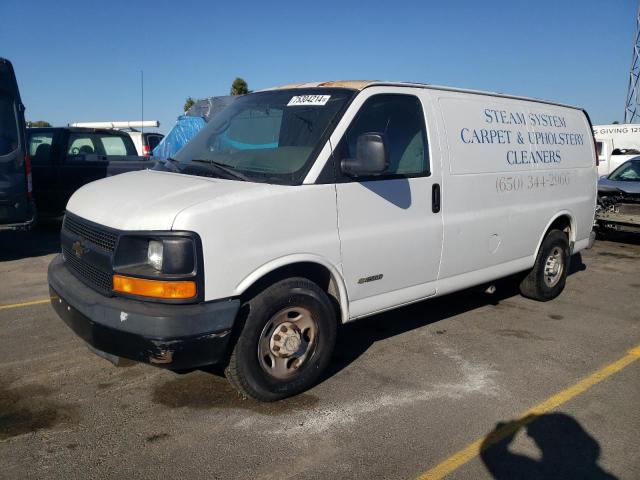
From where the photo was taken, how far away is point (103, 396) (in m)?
3.90

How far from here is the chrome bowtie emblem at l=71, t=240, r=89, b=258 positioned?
3.75 meters

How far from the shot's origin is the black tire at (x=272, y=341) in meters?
3.58

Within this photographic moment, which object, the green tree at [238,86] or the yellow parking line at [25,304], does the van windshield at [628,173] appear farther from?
the green tree at [238,86]

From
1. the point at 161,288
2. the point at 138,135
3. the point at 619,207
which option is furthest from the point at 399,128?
the point at 138,135

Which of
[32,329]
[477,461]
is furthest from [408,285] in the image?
[32,329]

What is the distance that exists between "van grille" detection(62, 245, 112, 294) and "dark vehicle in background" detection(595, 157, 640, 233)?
916cm

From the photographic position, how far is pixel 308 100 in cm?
429

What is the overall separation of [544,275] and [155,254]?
4580 mm

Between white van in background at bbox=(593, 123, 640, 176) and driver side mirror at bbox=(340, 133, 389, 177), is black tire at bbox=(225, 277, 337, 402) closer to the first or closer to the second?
driver side mirror at bbox=(340, 133, 389, 177)

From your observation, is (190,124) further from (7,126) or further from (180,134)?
(7,126)

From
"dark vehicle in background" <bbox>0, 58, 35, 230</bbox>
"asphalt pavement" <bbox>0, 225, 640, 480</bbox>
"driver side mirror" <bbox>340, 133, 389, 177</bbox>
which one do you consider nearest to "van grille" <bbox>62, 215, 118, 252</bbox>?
"asphalt pavement" <bbox>0, 225, 640, 480</bbox>

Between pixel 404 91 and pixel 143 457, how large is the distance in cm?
315

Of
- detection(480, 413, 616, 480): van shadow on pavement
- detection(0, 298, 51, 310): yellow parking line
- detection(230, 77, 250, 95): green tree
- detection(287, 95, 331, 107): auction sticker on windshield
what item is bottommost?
detection(480, 413, 616, 480): van shadow on pavement

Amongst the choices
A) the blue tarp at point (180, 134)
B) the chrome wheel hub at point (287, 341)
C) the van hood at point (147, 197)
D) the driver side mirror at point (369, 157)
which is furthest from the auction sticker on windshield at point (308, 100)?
the blue tarp at point (180, 134)
